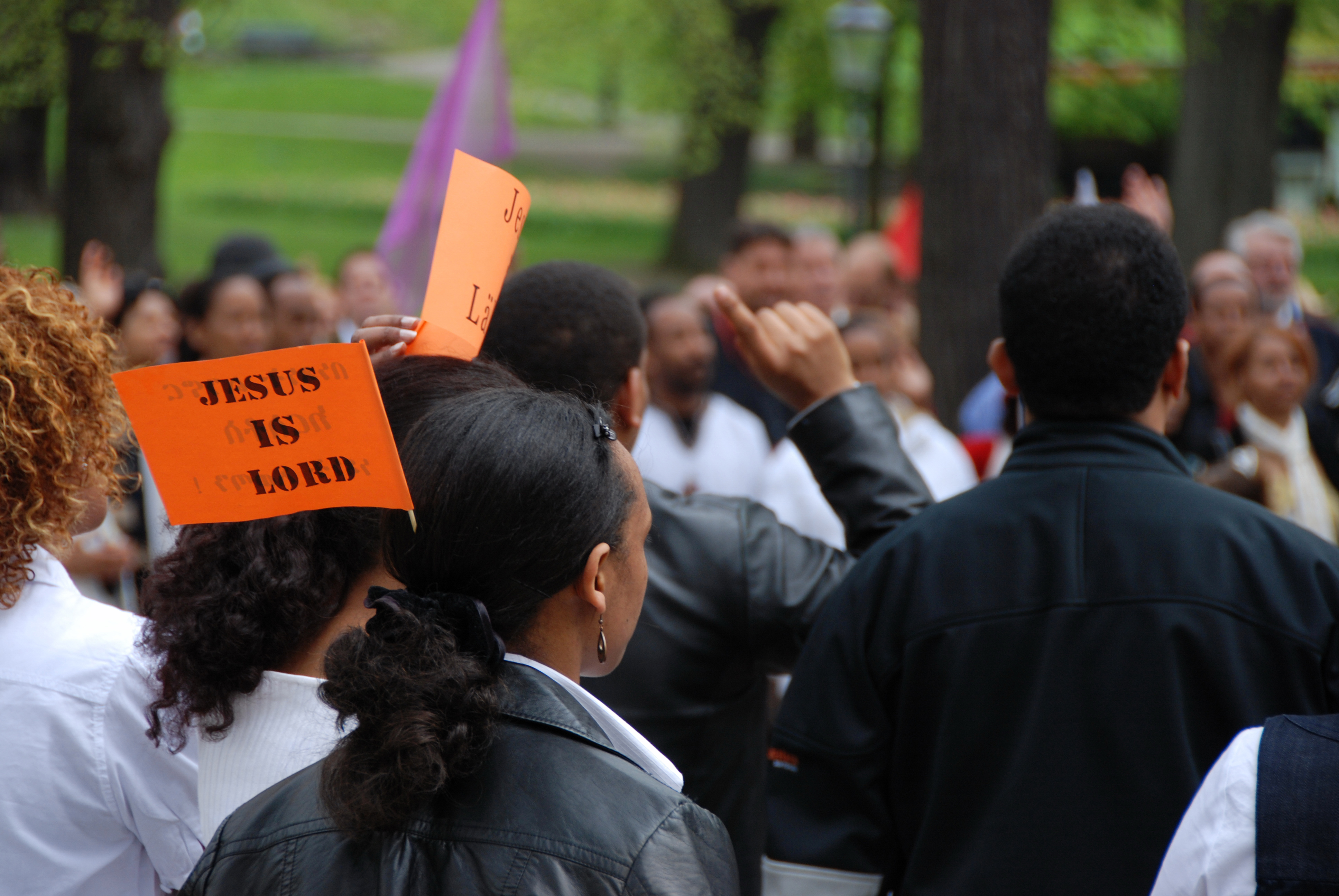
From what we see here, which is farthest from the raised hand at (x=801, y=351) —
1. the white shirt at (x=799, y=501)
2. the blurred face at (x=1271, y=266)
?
the blurred face at (x=1271, y=266)

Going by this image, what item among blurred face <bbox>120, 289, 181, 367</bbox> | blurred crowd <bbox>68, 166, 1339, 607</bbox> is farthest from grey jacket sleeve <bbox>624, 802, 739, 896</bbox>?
blurred face <bbox>120, 289, 181, 367</bbox>

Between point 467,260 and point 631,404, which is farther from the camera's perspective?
point 631,404

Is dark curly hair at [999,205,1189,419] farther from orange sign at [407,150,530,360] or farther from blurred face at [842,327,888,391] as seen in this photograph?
blurred face at [842,327,888,391]

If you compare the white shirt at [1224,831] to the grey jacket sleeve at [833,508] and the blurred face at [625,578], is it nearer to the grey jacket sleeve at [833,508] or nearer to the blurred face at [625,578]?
the blurred face at [625,578]

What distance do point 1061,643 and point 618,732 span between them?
773 mm

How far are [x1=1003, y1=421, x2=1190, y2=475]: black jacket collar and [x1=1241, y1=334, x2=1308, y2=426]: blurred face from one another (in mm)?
3154

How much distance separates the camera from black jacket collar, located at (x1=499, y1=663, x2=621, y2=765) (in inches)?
52.9

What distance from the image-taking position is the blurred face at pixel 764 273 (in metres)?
6.76

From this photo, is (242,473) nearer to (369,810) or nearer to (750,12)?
(369,810)

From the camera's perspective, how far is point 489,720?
1.31 metres

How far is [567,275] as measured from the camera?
98.4 inches

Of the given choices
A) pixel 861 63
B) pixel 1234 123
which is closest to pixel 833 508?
pixel 861 63

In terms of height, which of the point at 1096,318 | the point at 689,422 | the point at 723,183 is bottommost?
the point at 723,183

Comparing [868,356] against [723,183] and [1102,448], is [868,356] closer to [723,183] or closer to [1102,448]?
[1102,448]
